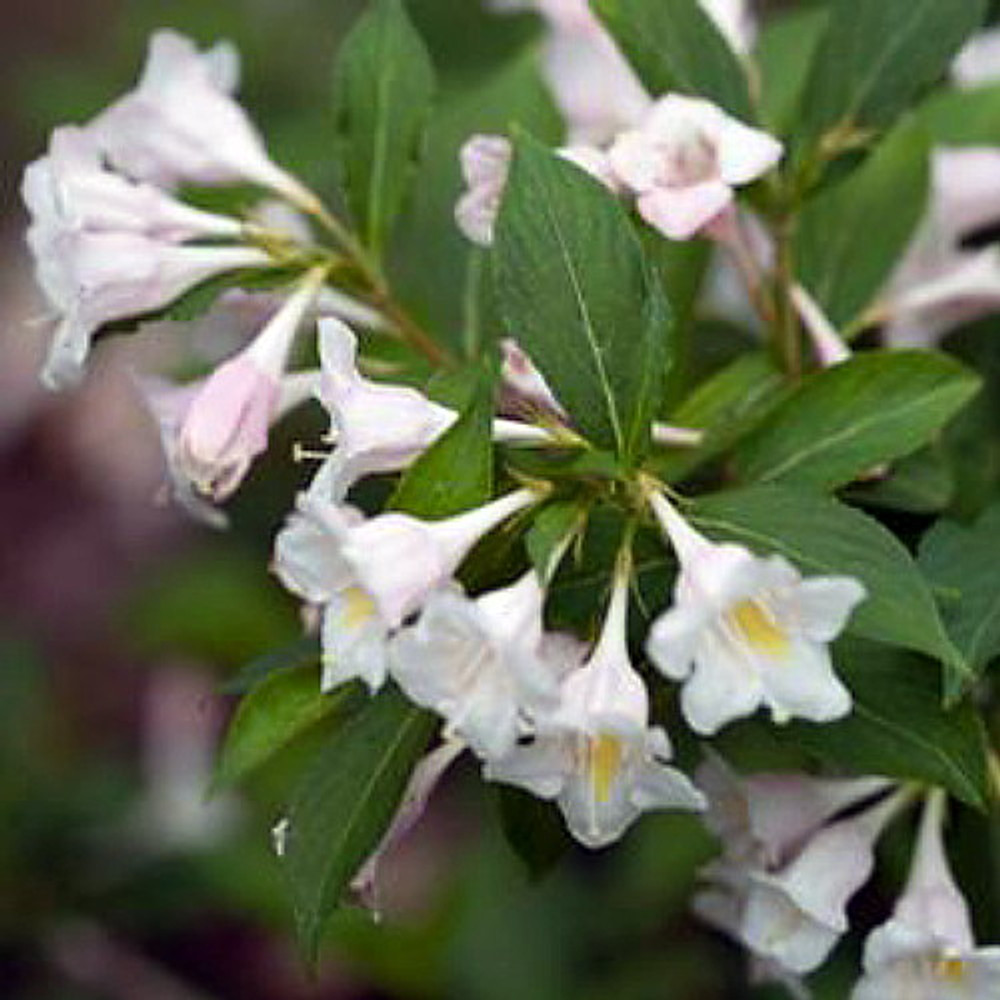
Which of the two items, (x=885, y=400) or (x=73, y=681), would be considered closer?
(x=885, y=400)

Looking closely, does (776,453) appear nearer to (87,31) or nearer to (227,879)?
(227,879)

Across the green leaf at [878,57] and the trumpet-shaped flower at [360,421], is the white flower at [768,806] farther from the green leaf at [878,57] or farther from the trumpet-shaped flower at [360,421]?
the green leaf at [878,57]

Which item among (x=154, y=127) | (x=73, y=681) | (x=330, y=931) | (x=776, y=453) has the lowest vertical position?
(x=73, y=681)

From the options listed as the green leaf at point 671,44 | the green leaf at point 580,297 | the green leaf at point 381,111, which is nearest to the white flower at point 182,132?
the green leaf at point 381,111

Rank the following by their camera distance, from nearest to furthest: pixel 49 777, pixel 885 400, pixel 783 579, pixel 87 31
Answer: pixel 783 579, pixel 885 400, pixel 49 777, pixel 87 31

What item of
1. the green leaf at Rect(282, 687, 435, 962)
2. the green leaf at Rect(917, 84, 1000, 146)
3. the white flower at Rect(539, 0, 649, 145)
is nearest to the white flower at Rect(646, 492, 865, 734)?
the green leaf at Rect(282, 687, 435, 962)

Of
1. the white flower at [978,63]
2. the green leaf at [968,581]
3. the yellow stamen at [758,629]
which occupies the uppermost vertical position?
the yellow stamen at [758,629]

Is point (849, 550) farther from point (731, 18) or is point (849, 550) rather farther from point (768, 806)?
point (731, 18)

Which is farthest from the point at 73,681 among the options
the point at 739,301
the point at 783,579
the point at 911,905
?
the point at 783,579
